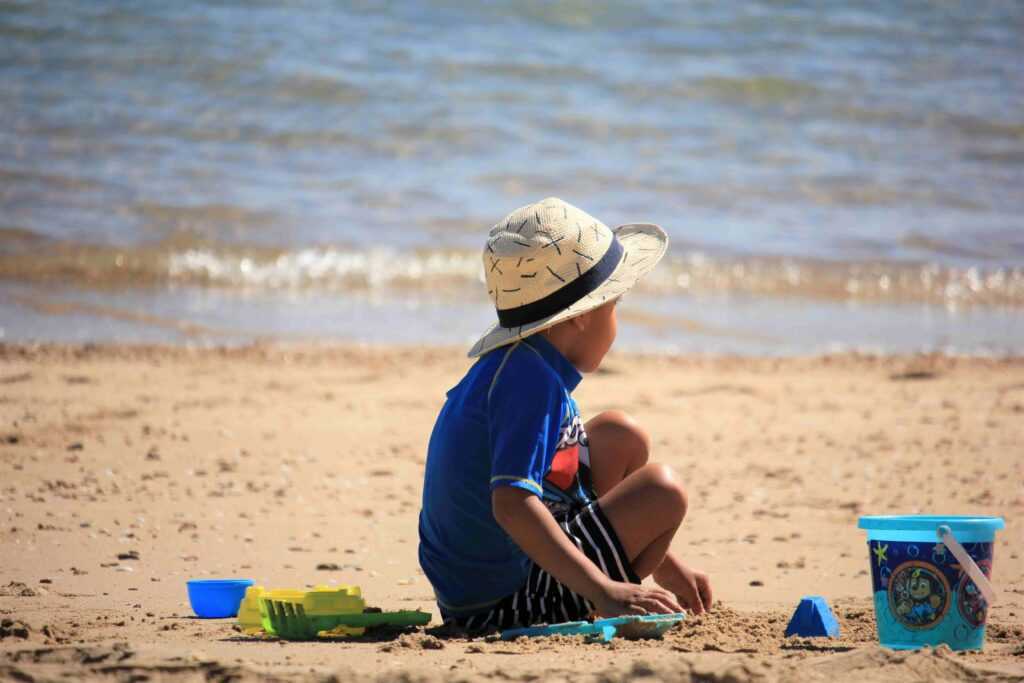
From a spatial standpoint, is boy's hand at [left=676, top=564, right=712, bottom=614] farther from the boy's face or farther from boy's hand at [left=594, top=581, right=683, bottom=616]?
the boy's face

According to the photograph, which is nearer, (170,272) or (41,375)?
(41,375)

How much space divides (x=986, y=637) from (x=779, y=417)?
2924mm

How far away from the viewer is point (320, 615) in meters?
2.79

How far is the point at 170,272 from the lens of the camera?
9008mm

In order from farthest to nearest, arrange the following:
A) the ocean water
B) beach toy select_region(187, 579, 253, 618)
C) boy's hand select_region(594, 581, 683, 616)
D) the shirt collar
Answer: the ocean water, beach toy select_region(187, 579, 253, 618), the shirt collar, boy's hand select_region(594, 581, 683, 616)

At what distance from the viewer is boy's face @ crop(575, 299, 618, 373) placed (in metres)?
2.72

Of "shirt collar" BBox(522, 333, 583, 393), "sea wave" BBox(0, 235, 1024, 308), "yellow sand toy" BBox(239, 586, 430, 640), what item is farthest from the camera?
"sea wave" BBox(0, 235, 1024, 308)

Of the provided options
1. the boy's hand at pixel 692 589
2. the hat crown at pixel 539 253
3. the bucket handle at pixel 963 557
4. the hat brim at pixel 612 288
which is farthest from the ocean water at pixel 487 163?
the bucket handle at pixel 963 557

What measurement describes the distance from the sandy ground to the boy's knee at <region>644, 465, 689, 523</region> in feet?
0.89

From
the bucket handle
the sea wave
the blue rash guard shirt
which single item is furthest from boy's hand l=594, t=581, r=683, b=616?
the sea wave

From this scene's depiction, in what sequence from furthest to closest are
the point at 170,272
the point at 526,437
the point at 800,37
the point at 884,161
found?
the point at 800,37
the point at 884,161
the point at 170,272
the point at 526,437

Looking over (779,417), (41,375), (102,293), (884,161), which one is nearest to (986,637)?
(779,417)

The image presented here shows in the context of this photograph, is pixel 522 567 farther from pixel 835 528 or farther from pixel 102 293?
pixel 102 293

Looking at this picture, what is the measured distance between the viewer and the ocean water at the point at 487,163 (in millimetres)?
8414
